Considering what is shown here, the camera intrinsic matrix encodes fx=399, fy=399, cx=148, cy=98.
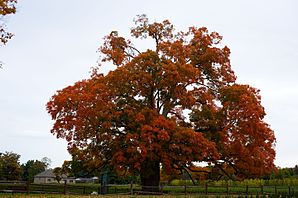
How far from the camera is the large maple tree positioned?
28.3 metres

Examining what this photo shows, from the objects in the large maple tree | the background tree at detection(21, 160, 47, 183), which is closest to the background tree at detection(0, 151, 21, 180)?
the background tree at detection(21, 160, 47, 183)

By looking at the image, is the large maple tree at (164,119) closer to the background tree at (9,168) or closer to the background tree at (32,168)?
the background tree at (9,168)

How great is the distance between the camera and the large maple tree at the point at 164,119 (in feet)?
92.7

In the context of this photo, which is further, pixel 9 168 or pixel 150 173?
pixel 9 168

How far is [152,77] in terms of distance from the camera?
3022 centimetres

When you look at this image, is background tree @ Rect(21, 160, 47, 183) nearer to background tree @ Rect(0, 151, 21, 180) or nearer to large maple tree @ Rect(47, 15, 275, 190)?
background tree @ Rect(0, 151, 21, 180)

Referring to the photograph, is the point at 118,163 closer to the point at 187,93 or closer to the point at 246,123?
the point at 187,93

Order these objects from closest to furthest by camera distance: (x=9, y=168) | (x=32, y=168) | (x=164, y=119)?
(x=164, y=119), (x=9, y=168), (x=32, y=168)

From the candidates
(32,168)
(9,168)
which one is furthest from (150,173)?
(32,168)

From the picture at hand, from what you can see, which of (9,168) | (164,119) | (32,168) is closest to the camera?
(164,119)

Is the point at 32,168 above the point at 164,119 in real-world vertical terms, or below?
below

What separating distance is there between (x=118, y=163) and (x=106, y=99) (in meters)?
4.74

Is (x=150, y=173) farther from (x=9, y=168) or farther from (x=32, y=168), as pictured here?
(x=32, y=168)

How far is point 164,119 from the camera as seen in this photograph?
92.7 ft
